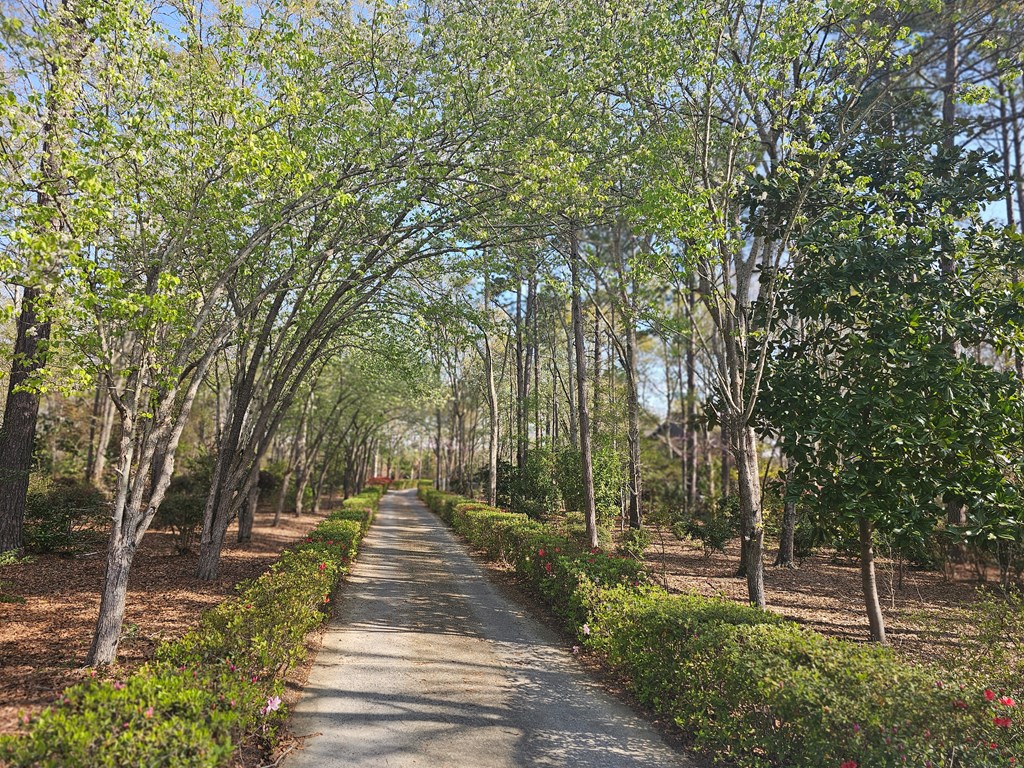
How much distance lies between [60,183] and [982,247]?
9.02m

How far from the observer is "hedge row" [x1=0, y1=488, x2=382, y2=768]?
2891mm

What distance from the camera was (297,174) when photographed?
19.3 feet

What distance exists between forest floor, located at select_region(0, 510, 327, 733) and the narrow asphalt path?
1.85 meters

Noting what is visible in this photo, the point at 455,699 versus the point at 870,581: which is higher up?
the point at 870,581

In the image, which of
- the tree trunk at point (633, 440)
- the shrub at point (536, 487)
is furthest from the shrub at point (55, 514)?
the tree trunk at point (633, 440)

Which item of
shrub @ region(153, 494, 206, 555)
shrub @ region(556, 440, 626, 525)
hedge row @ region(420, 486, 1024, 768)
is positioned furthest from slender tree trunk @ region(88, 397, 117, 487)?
hedge row @ region(420, 486, 1024, 768)

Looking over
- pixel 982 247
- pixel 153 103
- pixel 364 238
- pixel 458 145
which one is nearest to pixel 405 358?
pixel 364 238

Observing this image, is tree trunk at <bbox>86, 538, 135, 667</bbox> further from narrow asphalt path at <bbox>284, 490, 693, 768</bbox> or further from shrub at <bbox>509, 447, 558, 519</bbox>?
shrub at <bbox>509, 447, 558, 519</bbox>

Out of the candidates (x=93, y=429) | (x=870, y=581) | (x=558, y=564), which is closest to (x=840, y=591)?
(x=870, y=581)

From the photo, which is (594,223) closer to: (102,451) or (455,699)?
(455,699)

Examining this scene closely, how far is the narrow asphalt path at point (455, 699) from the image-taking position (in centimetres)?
433

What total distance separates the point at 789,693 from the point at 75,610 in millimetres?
8125

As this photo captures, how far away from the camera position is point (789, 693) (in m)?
3.67

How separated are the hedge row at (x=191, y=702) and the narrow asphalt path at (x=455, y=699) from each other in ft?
1.79
